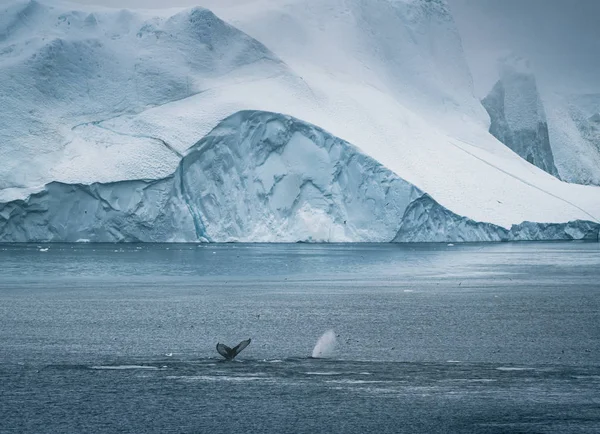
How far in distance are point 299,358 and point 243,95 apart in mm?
34699

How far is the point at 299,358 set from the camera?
10352mm

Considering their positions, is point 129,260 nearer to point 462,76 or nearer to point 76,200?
point 76,200

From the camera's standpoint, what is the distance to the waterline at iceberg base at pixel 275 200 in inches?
1529

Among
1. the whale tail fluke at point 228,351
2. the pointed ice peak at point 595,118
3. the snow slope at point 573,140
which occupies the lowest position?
the snow slope at point 573,140

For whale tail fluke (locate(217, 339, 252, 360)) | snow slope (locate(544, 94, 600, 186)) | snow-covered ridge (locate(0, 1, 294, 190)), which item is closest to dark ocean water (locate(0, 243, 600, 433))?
whale tail fluke (locate(217, 339, 252, 360))

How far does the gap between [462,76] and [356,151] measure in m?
21.7

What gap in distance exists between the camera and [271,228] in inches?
1640

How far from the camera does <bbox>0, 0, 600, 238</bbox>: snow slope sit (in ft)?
133

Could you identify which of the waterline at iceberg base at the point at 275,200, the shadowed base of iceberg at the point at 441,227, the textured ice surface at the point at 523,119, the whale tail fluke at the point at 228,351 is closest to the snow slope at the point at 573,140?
the textured ice surface at the point at 523,119

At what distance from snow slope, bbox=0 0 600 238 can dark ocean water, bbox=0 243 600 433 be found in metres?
17.3

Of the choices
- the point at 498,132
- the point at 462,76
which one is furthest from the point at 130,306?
the point at 498,132

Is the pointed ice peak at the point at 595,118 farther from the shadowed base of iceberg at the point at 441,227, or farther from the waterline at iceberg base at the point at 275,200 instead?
the waterline at iceberg base at the point at 275,200

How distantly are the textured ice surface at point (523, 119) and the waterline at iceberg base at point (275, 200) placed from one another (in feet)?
87.6

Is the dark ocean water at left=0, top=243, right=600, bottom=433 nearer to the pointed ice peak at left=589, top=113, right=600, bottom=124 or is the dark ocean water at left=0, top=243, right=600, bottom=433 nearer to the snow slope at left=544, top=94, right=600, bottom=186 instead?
the snow slope at left=544, top=94, right=600, bottom=186
